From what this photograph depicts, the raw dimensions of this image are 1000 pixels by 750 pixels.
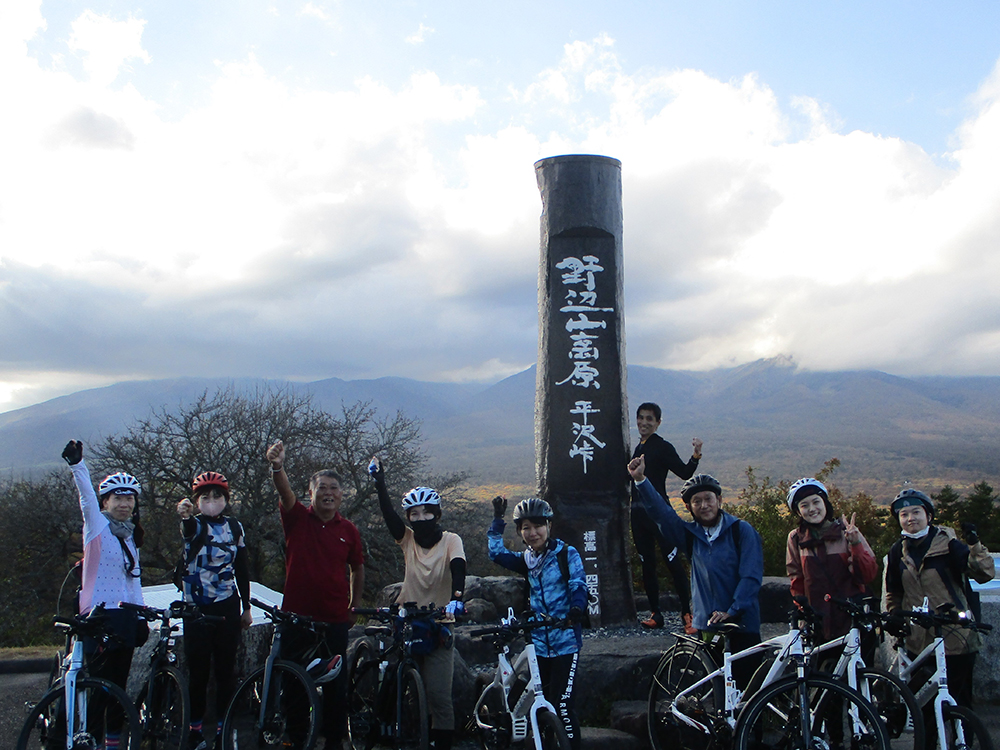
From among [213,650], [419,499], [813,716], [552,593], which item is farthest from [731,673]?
[213,650]

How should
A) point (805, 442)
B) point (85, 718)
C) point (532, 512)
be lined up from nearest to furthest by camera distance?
1. point (85, 718)
2. point (532, 512)
3. point (805, 442)

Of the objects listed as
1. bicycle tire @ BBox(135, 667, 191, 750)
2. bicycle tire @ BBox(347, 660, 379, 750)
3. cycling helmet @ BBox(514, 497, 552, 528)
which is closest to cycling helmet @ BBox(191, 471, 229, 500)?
bicycle tire @ BBox(135, 667, 191, 750)

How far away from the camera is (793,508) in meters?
4.99

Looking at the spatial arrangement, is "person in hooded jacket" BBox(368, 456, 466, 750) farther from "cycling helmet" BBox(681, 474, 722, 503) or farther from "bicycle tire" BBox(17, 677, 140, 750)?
"bicycle tire" BBox(17, 677, 140, 750)

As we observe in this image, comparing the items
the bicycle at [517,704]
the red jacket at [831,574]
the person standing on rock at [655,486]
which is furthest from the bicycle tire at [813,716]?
the person standing on rock at [655,486]

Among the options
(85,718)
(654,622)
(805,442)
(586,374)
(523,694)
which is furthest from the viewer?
(805,442)

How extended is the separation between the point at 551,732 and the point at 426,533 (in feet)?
4.69

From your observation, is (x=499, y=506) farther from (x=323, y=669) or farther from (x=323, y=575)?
(x=323, y=669)

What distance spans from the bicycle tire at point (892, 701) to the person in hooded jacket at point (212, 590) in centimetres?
356

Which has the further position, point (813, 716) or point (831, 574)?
point (831, 574)

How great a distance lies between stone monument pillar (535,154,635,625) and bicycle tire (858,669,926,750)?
3.54 metres

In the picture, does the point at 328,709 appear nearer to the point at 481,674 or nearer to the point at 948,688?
the point at 481,674

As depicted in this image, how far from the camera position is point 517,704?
14.8 ft

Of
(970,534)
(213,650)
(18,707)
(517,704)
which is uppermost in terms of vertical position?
(970,534)
